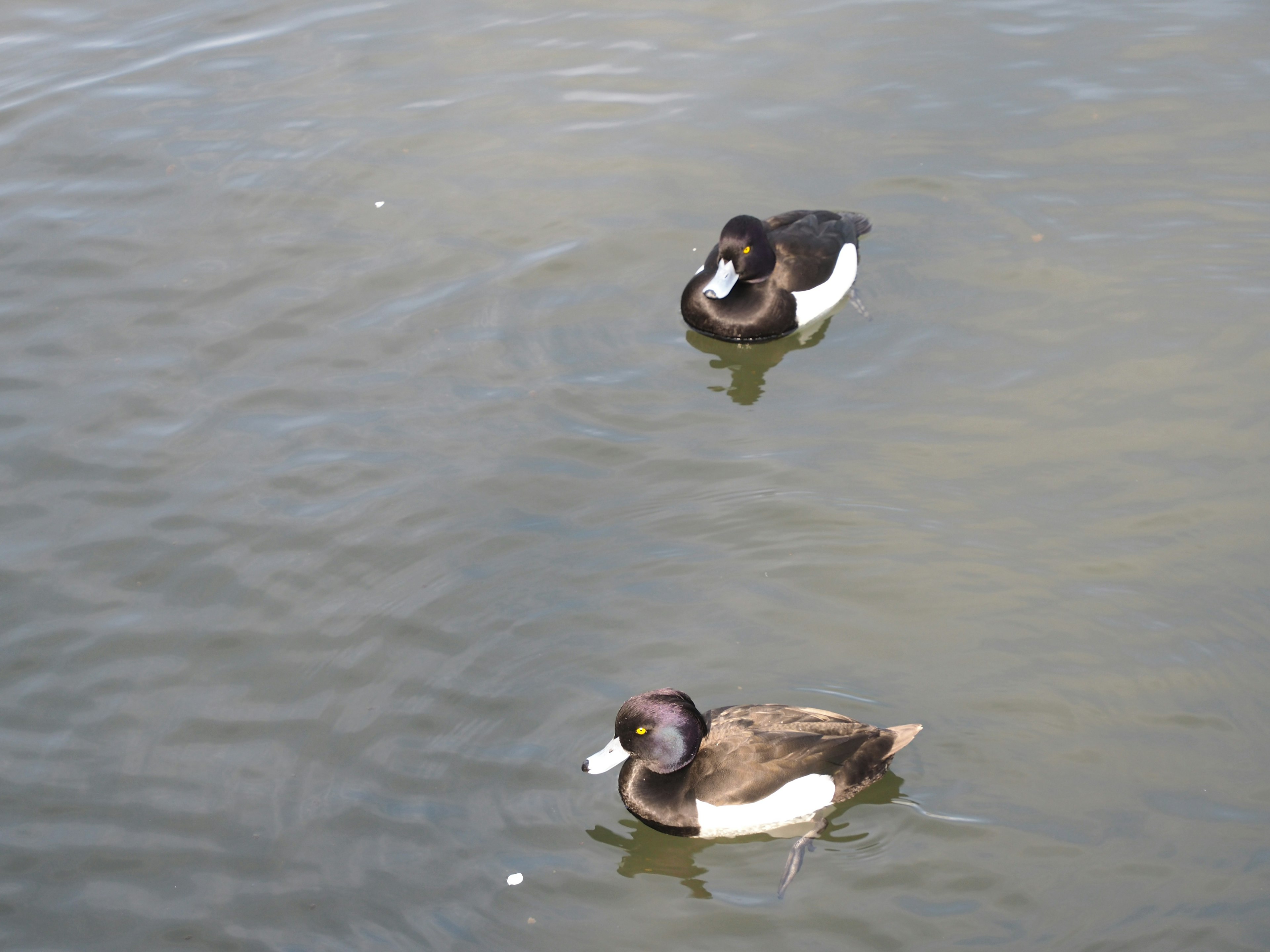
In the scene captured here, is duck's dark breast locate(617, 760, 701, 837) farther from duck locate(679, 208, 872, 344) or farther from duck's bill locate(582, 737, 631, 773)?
duck locate(679, 208, 872, 344)

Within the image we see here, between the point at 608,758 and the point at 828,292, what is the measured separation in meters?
4.50

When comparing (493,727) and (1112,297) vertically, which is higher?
(1112,297)

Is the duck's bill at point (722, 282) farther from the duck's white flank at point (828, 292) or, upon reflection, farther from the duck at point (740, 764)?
the duck at point (740, 764)

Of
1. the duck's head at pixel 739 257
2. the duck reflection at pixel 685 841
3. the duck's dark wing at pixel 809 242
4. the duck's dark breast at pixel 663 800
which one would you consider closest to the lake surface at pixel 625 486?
the duck reflection at pixel 685 841

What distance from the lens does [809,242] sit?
863cm

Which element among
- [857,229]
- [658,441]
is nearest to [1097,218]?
[857,229]

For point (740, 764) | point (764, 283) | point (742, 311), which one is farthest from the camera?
point (764, 283)

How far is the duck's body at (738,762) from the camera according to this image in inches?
204

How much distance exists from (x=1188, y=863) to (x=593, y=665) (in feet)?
9.08

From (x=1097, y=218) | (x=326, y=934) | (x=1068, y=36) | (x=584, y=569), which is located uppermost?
(x=1068, y=36)

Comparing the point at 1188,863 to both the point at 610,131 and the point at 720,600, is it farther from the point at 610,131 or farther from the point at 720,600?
the point at 610,131

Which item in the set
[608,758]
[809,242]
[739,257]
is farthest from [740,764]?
[809,242]

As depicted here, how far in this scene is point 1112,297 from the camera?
817 centimetres

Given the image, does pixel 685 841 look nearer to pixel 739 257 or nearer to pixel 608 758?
pixel 608 758
